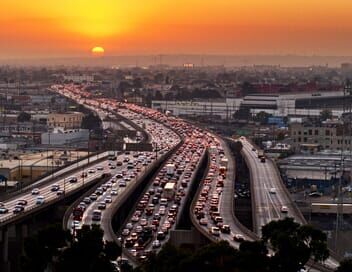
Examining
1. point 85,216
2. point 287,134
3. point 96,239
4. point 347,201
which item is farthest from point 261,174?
point 96,239

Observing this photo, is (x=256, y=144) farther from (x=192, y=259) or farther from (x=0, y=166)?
(x=192, y=259)

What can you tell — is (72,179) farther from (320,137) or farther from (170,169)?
(320,137)

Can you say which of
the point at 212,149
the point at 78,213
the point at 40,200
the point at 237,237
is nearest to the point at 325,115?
the point at 212,149

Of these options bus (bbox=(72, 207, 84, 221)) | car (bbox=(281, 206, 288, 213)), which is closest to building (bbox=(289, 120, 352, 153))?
car (bbox=(281, 206, 288, 213))

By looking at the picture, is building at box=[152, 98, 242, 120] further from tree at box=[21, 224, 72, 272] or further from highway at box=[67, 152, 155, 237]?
tree at box=[21, 224, 72, 272]

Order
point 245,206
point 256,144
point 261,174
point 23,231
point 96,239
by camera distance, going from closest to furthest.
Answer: point 96,239 → point 23,231 → point 245,206 → point 261,174 → point 256,144

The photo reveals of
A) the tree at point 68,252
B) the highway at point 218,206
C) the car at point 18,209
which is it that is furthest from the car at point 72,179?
the tree at point 68,252

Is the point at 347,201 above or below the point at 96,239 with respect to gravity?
below

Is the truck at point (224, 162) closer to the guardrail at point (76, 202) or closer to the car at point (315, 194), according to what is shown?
the car at point (315, 194)
